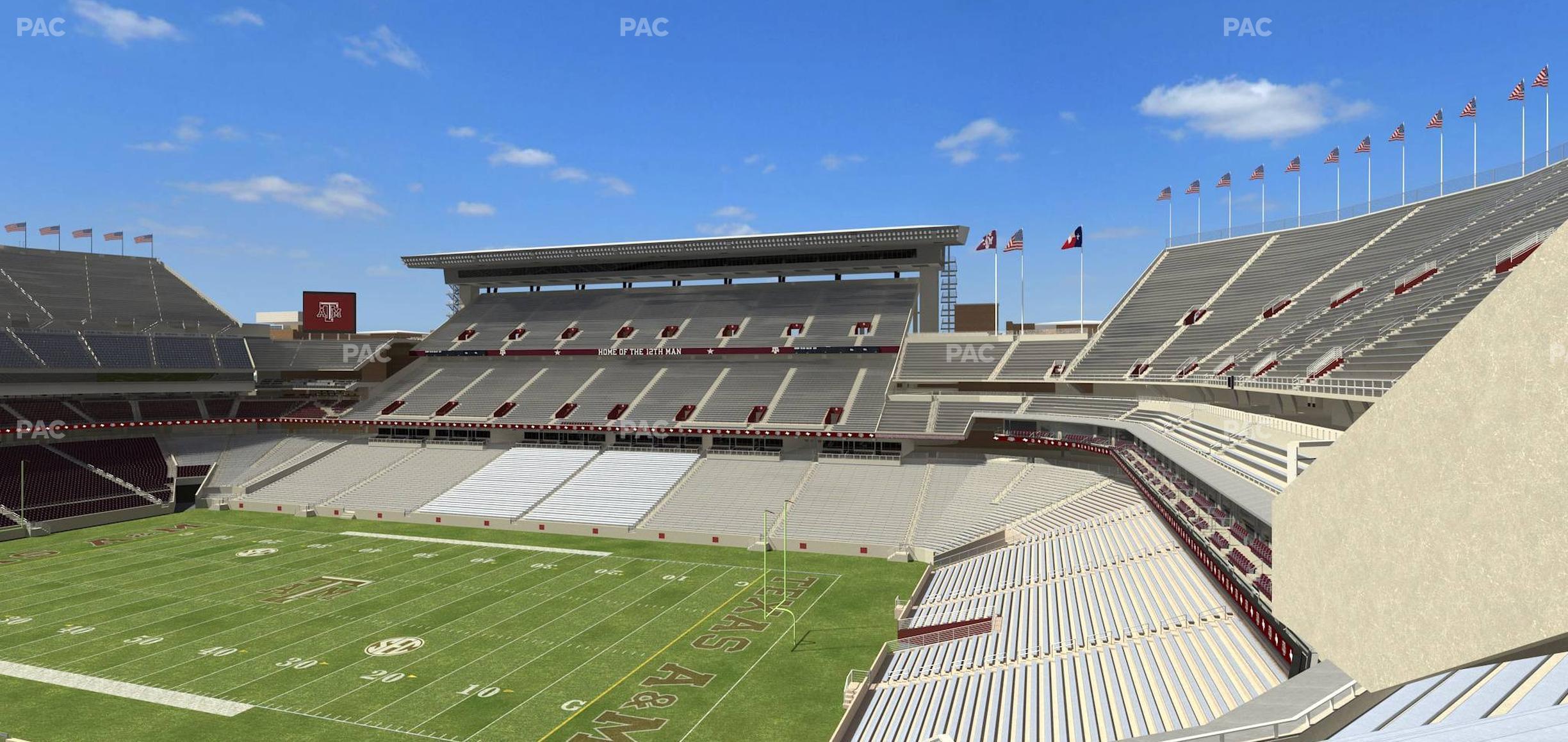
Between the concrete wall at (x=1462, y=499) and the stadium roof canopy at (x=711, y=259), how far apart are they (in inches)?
1716

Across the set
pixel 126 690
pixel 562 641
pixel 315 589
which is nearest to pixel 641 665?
pixel 562 641

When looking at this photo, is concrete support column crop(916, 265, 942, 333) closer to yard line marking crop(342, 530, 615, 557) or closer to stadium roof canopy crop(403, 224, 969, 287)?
stadium roof canopy crop(403, 224, 969, 287)

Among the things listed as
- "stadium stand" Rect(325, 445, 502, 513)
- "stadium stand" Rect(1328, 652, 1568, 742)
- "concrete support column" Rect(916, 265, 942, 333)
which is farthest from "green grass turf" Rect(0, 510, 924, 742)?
"concrete support column" Rect(916, 265, 942, 333)

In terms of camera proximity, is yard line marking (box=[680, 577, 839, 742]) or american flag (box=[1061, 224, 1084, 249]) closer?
yard line marking (box=[680, 577, 839, 742])

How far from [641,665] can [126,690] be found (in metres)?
12.6

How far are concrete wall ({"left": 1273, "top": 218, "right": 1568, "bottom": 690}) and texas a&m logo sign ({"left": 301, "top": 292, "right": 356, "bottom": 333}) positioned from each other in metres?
65.2

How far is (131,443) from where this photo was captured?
46938 mm

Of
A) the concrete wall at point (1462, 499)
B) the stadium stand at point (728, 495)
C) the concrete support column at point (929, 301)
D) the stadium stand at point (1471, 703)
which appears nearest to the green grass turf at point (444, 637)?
the stadium stand at point (728, 495)

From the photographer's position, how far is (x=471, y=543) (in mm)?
36125

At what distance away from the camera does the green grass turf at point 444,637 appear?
1820 cm

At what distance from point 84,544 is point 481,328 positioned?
28.3 meters

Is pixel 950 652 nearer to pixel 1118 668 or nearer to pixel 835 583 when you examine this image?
pixel 1118 668

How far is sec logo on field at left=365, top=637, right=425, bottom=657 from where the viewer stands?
2227 centimetres

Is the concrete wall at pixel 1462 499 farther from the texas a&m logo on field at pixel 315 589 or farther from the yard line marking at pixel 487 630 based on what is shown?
the texas a&m logo on field at pixel 315 589
